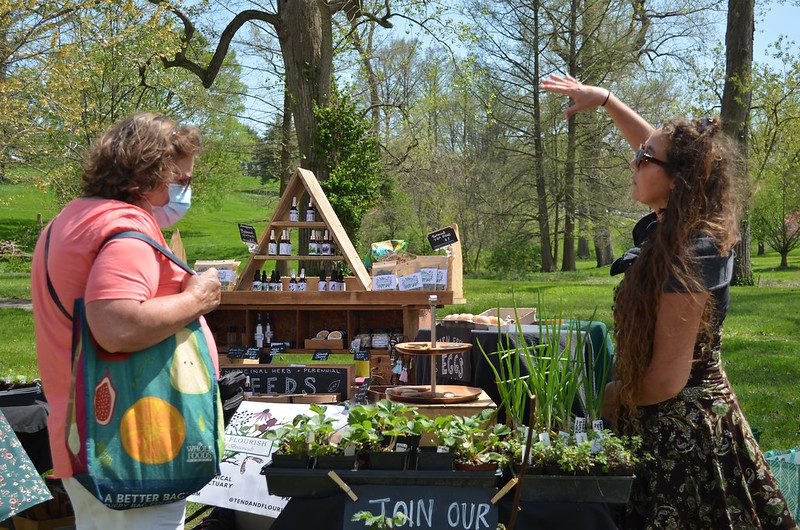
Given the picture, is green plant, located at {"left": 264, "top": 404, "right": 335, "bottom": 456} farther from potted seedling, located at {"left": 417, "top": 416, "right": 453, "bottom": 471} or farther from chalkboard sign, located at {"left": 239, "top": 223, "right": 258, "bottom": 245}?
chalkboard sign, located at {"left": 239, "top": 223, "right": 258, "bottom": 245}

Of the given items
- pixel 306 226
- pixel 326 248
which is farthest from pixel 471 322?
pixel 306 226

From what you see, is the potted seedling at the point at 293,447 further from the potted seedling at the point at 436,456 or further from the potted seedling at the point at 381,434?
the potted seedling at the point at 436,456

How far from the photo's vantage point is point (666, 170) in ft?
7.84

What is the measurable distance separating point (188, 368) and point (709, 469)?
1534mm

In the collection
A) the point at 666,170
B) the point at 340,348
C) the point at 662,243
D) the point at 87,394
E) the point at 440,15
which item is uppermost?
the point at 440,15

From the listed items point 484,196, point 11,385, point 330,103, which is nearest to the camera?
point 11,385

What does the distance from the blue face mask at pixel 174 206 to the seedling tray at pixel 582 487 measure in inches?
52.2

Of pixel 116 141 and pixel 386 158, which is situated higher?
pixel 386 158

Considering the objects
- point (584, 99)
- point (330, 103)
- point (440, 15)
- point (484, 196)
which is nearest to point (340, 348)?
point (584, 99)

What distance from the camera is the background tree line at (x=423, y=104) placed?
12.1m

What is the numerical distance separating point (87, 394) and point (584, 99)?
2.06 m

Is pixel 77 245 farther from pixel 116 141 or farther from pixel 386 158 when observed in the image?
pixel 386 158

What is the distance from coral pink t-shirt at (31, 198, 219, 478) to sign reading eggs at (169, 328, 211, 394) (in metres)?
0.14

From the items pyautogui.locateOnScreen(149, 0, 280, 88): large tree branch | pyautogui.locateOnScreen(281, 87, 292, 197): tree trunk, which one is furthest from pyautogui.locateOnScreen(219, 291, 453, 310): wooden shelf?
pyautogui.locateOnScreen(281, 87, 292, 197): tree trunk
